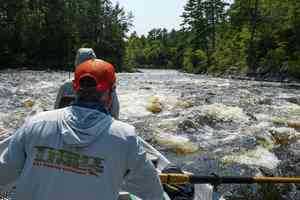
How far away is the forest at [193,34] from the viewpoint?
112ft

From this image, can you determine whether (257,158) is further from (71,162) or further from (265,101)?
(265,101)

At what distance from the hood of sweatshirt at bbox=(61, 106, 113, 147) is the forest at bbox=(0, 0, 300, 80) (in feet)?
96.0

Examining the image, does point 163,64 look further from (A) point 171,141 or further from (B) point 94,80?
(B) point 94,80

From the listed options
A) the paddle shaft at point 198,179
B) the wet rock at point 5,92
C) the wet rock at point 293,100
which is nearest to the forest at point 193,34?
the wet rock at point 293,100

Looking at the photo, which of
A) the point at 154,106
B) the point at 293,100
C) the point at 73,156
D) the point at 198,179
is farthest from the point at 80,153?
the point at 293,100

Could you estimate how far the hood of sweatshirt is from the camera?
176 centimetres

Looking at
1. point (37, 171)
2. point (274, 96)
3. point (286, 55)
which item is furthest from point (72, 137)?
point (286, 55)

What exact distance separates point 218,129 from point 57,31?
39202 mm

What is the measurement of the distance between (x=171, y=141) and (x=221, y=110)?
386 cm

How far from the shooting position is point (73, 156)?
1775 millimetres

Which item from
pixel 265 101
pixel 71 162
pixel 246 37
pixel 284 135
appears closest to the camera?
pixel 71 162

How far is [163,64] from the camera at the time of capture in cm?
9475

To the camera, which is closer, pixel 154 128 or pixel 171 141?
pixel 171 141

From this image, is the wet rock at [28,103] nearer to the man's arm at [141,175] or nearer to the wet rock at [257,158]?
the wet rock at [257,158]
